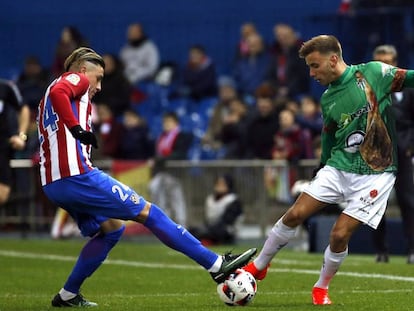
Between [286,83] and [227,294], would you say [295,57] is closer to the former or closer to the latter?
[286,83]

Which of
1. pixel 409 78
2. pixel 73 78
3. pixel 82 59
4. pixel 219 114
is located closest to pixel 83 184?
pixel 73 78

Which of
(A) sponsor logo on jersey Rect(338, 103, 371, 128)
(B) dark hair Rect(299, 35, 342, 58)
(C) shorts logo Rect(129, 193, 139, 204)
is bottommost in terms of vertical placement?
(C) shorts logo Rect(129, 193, 139, 204)

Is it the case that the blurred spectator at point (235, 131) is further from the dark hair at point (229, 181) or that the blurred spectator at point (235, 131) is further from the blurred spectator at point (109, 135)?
the blurred spectator at point (109, 135)

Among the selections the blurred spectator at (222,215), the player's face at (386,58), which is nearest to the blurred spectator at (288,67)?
the blurred spectator at (222,215)

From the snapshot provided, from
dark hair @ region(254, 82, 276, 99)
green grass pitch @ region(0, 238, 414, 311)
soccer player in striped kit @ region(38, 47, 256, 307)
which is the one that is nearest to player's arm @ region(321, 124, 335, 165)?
soccer player in striped kit @ region(38, 47, 256, 307)

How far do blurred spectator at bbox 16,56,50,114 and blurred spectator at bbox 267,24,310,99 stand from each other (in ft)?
13.9

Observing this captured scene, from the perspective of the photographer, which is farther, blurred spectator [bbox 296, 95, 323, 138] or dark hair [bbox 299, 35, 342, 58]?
blurred spectator [bbox 296, 95, 323, 138]

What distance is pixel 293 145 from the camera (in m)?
18.7

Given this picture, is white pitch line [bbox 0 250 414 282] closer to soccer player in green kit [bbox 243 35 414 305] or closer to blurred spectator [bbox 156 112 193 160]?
soccer player in green kit [bbox 243 35 414 305]

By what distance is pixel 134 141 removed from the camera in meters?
21.1

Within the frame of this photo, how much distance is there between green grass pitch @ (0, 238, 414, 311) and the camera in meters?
9.73

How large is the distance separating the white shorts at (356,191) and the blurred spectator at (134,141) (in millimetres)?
11626

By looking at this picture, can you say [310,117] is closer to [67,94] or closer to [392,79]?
[392,79]

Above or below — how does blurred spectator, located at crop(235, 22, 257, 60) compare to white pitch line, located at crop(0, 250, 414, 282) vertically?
above
